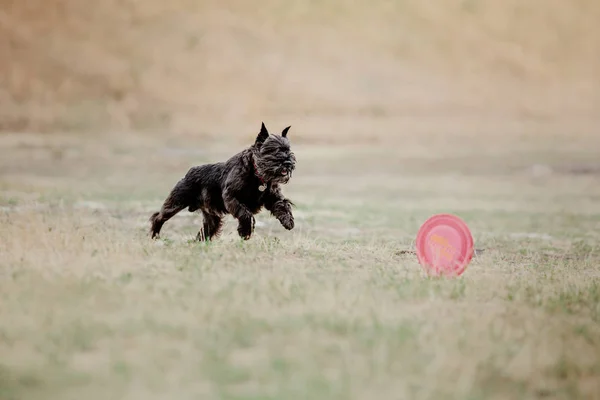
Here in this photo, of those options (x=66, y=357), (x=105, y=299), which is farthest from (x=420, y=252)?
(x=66, y=357)

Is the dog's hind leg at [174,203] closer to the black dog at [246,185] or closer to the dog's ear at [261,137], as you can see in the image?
the black dog at [246,185]

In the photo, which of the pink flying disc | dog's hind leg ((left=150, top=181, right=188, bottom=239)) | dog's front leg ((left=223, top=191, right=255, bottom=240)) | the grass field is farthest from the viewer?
dog's hind leg ((left=150, top=181, right=188, bottom=239))

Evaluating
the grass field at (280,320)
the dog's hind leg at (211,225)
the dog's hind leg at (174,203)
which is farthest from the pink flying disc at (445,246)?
the dog's hind leg at (174,203)

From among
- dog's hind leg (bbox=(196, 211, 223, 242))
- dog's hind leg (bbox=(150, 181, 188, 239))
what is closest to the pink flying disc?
dog's hind leg (bbox=(196, 211, 223, 242))

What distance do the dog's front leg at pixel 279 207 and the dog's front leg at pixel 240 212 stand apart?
32cm

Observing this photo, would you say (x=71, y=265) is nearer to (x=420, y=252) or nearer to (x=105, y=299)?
(x=105, y=299)

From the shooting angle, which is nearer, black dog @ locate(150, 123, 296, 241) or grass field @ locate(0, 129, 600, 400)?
grass field @ locate(0, 129, 600, 400)

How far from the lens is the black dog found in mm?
10148

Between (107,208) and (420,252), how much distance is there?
9.97m

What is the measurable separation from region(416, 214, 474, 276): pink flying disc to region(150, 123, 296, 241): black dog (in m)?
2.04

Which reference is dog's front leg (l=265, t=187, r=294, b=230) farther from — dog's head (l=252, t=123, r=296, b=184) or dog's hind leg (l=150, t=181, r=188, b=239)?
dog's hind leg (l=150, t=181, r=188, b=239)

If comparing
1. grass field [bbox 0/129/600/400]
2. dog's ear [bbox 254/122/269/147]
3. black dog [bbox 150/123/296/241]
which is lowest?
grass field [bbox 0/129/600/400]

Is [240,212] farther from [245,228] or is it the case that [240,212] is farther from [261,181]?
[261,181]

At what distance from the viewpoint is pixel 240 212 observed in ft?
34.0
